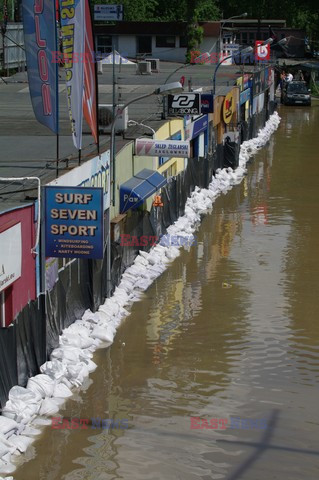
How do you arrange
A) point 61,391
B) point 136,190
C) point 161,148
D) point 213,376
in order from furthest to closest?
point 161,148, point 136,190, point 213,376, point 61,391

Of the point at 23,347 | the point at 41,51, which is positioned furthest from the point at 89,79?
the point at 23,347

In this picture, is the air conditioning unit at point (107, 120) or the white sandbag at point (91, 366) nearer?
the white sandbag at point (91, 366)

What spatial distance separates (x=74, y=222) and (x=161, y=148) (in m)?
7.61

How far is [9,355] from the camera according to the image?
15016mm

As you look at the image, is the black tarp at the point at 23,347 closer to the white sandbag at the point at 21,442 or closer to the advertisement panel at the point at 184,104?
the white sandbag at the point at 21,442

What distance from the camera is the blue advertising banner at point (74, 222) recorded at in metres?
17.4

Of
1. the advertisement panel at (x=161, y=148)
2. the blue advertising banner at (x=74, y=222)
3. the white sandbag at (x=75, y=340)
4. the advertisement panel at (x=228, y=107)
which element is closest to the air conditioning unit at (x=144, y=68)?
the advertisement panel at (x=228, y=107)

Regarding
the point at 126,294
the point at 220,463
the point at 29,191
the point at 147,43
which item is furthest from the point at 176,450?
the point at 147,43

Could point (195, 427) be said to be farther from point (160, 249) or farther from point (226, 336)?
point (160, 249)

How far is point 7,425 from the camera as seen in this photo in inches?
556

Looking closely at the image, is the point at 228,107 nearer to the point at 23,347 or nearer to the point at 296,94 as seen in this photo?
the point at 23,347

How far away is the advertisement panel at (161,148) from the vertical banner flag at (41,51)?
6366 mm

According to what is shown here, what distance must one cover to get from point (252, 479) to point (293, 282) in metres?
11.0

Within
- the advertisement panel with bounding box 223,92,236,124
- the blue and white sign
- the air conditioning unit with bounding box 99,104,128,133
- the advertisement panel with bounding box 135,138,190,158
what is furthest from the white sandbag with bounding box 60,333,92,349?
the advertisement panel with bounding box 223,92,236,124
